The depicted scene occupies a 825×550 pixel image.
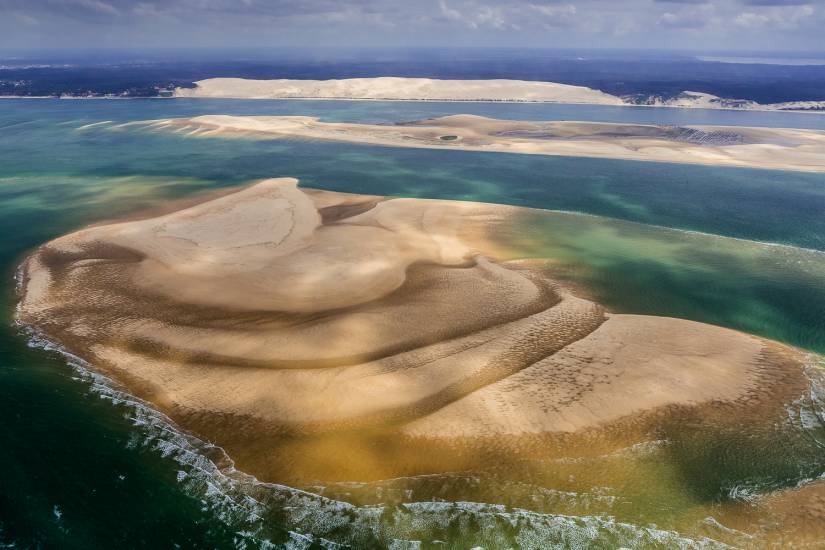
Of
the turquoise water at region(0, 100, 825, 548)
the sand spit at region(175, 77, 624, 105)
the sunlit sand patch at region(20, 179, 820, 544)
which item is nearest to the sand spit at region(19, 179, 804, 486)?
the sunlit sand patch at region(20, 179, 820, 544)

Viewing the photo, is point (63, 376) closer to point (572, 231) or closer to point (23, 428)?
point (23, 428)

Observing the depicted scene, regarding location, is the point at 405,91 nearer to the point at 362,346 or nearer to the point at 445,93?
the point at 445,93

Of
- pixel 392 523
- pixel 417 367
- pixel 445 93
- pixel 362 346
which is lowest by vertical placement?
pixel 392 523

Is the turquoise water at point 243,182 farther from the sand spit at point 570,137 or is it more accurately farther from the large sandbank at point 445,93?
the large sandbank at point 445,93

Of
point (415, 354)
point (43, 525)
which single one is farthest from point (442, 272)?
point (43, 525)

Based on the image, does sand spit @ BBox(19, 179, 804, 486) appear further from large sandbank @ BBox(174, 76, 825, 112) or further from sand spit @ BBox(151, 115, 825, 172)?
large sandbank @ BBox(174, 76, 825, 112)

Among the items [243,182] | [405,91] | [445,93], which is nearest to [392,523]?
[243,182]
